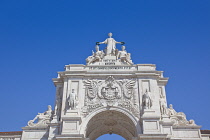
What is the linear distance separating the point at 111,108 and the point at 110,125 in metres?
2.74

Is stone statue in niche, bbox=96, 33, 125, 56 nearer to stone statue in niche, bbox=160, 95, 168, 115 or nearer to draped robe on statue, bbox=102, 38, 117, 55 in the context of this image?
draped robe on statue, bbox=102, 38, 117, 55

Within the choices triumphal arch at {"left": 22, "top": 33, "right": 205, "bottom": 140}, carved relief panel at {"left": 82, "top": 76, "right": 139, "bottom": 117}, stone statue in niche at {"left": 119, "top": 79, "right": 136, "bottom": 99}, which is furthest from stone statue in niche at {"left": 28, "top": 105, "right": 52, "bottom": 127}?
stone statue in niche at {"left": 119, "top": 79, "right": 136, "bottom": 99}

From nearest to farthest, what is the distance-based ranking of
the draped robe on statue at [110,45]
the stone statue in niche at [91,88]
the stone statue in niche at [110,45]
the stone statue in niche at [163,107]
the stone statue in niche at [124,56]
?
the stone statue in niche at [163,107] → the stone statue in niche at [91,88] → the stone statue in niche at [124,56] → the stone statue in niche at [110,45] → the draped robe on statue at [110,45]

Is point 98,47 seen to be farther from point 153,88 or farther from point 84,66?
point 153,88

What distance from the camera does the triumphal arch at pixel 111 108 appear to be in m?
17.3

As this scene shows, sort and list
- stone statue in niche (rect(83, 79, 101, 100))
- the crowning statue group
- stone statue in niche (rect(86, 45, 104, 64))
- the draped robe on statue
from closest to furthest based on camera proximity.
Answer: stone statue in niche (rect(83, 79, 101, 100))
the crowning statue group
stone statue in niche (rect(86, 45, 104, 64))
the draped robe on statue

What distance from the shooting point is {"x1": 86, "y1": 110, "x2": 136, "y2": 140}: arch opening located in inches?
731

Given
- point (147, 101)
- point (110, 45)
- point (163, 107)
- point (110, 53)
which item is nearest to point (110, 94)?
point (147, 101)

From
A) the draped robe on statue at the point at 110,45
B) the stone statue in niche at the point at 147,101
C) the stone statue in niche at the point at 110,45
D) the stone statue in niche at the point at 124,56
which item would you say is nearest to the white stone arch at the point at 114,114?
the stone statue in niche at the point at 147,101

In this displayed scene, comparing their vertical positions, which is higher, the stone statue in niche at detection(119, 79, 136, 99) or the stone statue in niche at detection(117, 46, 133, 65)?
the stone statue in niche at detection(117, 46, 133, 65)

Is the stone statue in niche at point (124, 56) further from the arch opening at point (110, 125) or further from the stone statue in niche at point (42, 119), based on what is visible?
the stone statue in niche at point (42, 119)

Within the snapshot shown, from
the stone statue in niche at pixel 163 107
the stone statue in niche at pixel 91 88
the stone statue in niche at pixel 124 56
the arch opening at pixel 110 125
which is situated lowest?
the arch opening at pixel 110 125

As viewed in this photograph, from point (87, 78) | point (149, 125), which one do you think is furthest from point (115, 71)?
point (149, 125)

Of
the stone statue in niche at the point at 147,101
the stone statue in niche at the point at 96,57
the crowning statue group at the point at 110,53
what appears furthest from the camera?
the stone statue in niche at the point at 96,57
